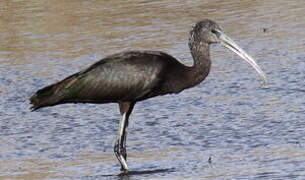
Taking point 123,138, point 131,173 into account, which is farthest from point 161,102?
point 131,173

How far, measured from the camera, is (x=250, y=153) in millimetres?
9586

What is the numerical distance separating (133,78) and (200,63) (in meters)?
0.62

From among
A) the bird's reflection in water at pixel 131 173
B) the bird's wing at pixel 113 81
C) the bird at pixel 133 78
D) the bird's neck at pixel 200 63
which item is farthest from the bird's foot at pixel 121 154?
the bird's neck at pixel 200 63

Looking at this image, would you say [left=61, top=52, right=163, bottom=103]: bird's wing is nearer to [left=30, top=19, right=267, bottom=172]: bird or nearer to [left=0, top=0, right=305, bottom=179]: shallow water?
[left=30, top=19, right=267, bottom=172]: bird

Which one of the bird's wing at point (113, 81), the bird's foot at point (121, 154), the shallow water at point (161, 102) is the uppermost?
the bird's wing at point (113, 81)

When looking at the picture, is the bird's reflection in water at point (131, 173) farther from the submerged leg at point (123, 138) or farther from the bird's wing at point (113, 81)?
the bird's wing at point (113, 81)

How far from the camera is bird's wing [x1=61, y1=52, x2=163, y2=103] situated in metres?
9.88

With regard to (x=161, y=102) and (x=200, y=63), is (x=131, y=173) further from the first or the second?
(x=161, y=102)

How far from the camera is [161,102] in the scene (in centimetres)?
1227

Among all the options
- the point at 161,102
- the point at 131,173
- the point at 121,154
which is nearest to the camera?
the point at 131,173

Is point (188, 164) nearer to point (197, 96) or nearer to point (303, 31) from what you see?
point (197, 96)

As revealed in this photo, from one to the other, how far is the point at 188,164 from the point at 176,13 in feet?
28.9

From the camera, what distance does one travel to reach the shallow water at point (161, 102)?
9536 mm

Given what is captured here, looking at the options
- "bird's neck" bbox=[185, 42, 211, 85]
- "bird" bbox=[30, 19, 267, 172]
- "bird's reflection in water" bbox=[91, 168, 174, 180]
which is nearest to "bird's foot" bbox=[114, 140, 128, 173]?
"bird" bbox=[30, 19, 267, 172]
